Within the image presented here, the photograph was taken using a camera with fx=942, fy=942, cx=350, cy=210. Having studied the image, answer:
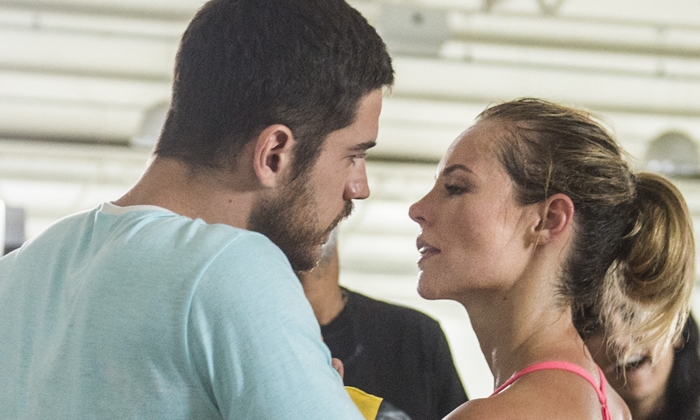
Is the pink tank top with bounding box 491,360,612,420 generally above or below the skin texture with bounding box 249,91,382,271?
below

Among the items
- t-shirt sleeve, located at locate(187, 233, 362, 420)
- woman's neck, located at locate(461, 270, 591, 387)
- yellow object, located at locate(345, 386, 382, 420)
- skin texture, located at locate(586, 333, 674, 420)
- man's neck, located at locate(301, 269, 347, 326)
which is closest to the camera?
t-shirt sleeve, located at locate(187, 233, 362, 420)

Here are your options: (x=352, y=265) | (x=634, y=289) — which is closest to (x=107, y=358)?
(x=634, y=289)

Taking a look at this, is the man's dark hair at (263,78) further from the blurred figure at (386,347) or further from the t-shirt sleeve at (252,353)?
the blurred figure at (386,347)

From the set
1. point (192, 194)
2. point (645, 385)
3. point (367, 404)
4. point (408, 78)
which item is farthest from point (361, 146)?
point (408, 78)

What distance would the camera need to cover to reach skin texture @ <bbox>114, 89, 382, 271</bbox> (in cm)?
131

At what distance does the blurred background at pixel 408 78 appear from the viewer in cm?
698

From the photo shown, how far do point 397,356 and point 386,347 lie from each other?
4cm

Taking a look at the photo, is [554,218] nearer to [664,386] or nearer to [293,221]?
[293,221]

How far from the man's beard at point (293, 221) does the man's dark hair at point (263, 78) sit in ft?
0.11

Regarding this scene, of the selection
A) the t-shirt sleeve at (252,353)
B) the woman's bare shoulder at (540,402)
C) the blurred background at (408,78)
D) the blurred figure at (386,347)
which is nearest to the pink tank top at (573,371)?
the woman's bare shoulder at (540,402)

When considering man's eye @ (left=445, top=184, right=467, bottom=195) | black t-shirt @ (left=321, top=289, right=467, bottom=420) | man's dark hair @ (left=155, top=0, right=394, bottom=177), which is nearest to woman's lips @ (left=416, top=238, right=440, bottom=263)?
man's eye @ (left=445, top=184, right=467, bottom=195)

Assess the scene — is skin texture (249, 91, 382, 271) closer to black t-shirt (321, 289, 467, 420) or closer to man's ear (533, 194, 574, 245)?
man's ear (533, 194, 574, 245)

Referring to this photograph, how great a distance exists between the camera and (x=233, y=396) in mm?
1062

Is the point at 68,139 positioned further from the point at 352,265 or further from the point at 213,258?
the point at 213,258
